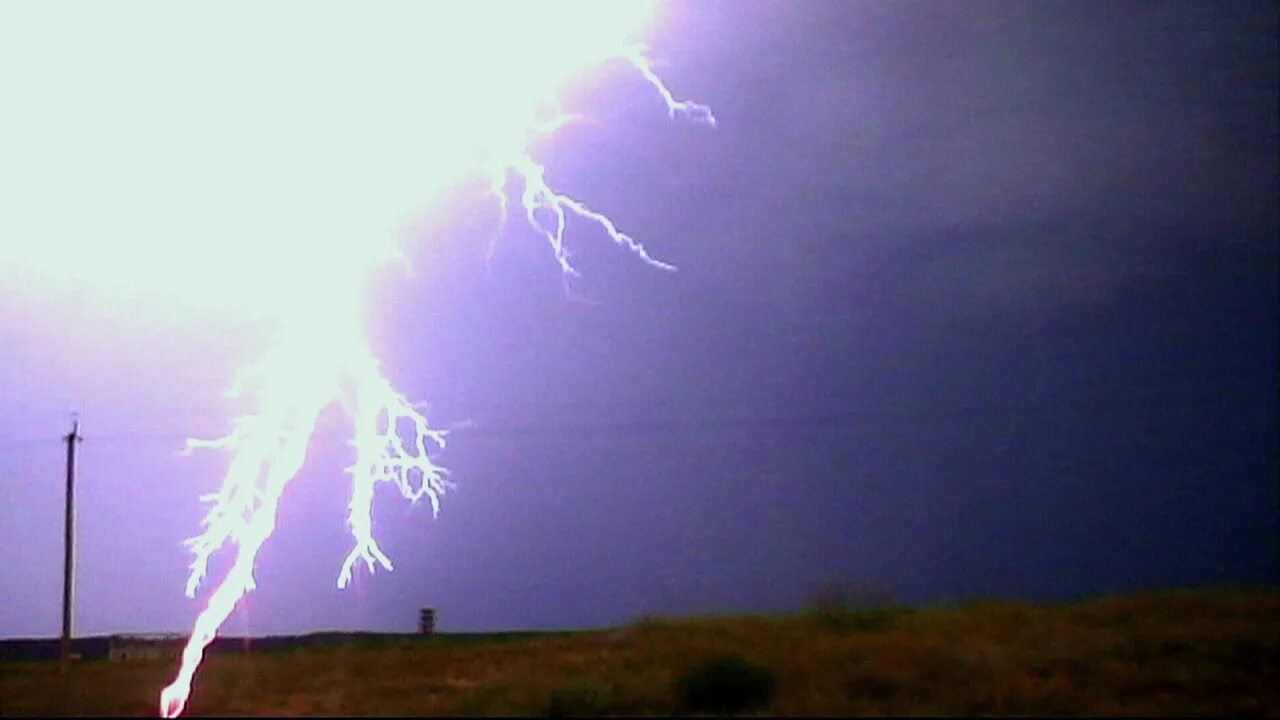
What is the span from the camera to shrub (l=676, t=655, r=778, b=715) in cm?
2591

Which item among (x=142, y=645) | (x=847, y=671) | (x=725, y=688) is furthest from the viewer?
(x=142, y=645)

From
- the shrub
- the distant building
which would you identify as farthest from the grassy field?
the distant building

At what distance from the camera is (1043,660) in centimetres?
2859

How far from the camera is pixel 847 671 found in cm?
2769

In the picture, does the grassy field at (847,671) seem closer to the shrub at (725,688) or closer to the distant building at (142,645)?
the shrub at (725,688)

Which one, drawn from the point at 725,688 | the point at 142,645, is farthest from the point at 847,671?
the point at 142,645

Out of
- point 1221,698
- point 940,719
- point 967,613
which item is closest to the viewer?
point 940,719

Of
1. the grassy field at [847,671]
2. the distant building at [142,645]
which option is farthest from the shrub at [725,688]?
the distant building at [142,645]

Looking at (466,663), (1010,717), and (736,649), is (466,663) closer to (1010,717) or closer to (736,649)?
(736,649)

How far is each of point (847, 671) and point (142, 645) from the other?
125 feet

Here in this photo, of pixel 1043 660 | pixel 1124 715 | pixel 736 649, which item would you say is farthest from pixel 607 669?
pixel 1124 715

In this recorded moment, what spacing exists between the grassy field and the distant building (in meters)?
17.8

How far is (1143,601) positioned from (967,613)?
12.5 feet

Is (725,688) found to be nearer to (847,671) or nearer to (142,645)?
(847,671)
